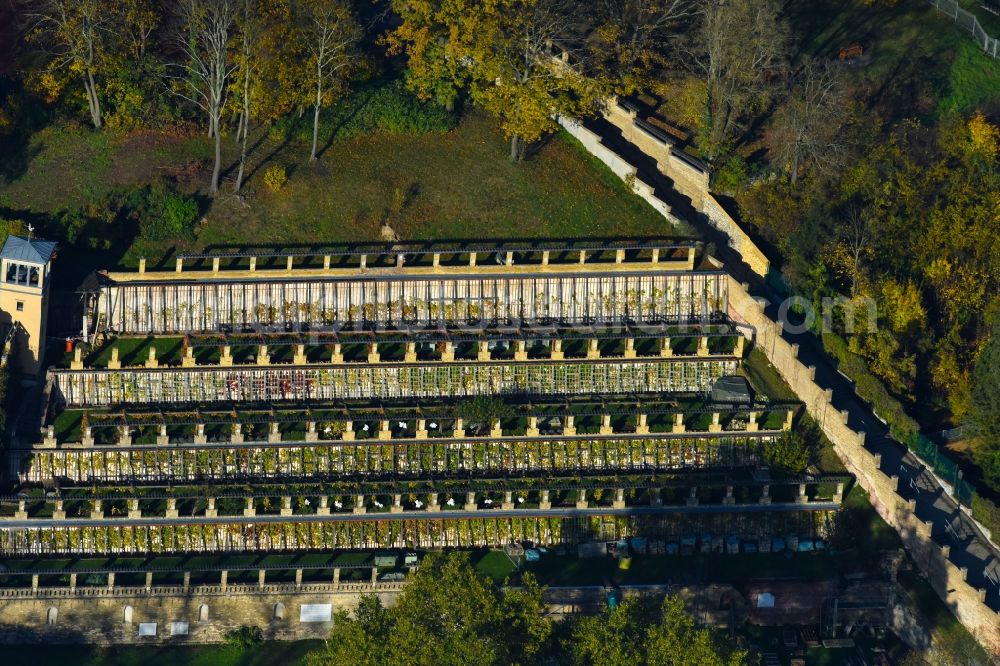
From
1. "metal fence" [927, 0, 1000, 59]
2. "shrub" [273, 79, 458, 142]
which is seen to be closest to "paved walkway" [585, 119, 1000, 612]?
"shrub" [273, 79, 458, 142]

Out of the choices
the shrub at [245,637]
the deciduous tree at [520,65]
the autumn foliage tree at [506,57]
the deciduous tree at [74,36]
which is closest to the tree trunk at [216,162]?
the deciduous tree at [74,36]

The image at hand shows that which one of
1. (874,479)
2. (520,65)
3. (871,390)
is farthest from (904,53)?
(874,479)

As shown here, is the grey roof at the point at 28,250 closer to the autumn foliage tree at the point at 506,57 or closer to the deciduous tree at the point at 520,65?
the autumn foliage tree at the point at 506,57

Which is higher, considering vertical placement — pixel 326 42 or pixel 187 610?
pixel 326 42

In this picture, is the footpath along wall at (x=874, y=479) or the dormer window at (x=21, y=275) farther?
the dormer window at (x=21, y=275)

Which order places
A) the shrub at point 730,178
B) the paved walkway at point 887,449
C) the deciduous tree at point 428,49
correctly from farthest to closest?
the shrub at point 730,178 → the deciduous tree at point 428,49 → the paved walkway at point 887,449

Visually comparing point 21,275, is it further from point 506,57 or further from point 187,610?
point 506,57

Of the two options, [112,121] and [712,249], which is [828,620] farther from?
[112,121]
